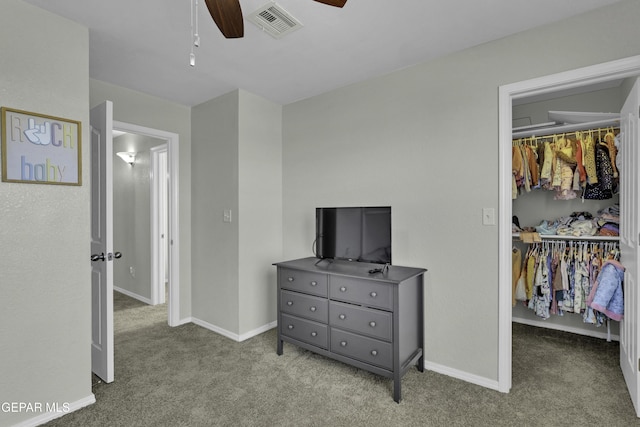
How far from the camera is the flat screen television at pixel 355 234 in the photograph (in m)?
2.52

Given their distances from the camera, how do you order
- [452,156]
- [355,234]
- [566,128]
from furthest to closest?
[566,128]
[355,234]
[452,156]

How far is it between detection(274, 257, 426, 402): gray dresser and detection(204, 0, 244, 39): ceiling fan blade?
1.71 meters

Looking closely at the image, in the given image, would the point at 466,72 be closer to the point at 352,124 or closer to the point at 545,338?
the point at 352,124

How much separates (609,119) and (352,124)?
7.25 feet

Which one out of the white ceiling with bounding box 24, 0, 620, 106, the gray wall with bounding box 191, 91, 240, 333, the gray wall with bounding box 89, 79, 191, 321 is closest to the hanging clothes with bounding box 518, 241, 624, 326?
the white ceiling with bounding box 24, 0, 620, 106

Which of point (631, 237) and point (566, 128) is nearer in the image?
point (631, 237)

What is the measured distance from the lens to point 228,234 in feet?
10.7

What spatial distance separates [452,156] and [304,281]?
1.53 metres

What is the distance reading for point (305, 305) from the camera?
2707mm

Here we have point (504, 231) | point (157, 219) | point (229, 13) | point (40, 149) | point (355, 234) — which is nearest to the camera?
point (229, 13)

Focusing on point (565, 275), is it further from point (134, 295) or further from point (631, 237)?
point (134, 295)

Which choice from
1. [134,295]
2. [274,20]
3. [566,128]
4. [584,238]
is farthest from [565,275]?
[134,295]

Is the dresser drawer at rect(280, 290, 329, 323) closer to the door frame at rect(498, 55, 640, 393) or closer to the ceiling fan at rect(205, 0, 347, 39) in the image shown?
the door frame at rect(498, 55, 640, 393)

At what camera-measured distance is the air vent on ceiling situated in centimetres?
188
